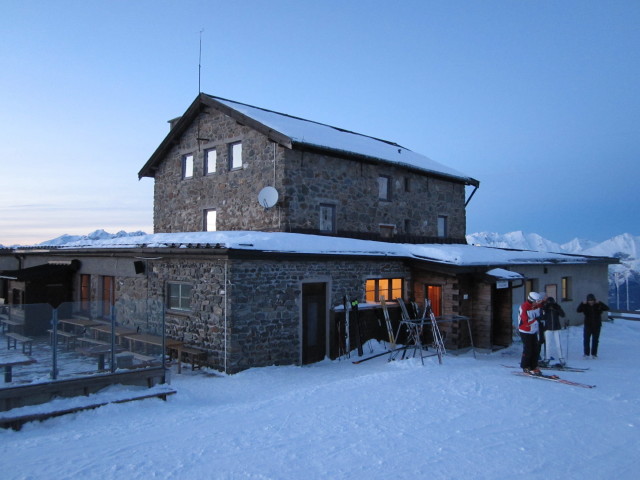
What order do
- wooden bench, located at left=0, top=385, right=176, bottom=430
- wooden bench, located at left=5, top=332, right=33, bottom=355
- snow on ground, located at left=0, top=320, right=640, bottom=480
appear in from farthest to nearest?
wooden bench, located at left=5, top=332, right=33, bottom=355 → wooden bench, located at left=0, top=385, right=176, bottom=430 → snow on ground, located at left=0, top=320, right=640, bottom=480

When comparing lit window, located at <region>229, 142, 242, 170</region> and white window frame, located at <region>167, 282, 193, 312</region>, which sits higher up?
lit window, located at <region>229, 142, 242, 170</region>

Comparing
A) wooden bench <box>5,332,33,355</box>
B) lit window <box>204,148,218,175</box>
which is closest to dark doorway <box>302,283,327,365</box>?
wooden bench <box>5,332,33,355</box>

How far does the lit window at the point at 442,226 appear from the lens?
21.2m

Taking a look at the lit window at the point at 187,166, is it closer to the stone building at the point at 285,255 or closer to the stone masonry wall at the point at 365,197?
the stone building at the point at 285,255

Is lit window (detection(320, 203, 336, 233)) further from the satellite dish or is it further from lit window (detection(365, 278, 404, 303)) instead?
lit window (detection(365, 278, 404, 303))

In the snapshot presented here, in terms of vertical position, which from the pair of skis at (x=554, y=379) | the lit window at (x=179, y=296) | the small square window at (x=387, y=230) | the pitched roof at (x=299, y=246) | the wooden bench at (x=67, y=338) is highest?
the small square window at (x=387, y=230)

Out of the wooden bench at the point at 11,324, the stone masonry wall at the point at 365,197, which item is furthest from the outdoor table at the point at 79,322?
the stone masonry wall at the point at 365,197

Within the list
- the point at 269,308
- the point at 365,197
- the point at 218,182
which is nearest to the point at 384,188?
the point at 365,197

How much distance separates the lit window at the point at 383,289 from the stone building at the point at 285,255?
Answer: 0.05 meters

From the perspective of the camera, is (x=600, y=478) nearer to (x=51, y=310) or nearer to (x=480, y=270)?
(x=51, y=310)

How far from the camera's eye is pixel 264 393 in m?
9.20

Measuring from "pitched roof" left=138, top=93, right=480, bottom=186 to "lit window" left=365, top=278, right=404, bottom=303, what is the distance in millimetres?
4784

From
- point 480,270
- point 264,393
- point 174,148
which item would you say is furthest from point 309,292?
point 174,148

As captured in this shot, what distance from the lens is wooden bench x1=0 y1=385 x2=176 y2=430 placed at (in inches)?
253
